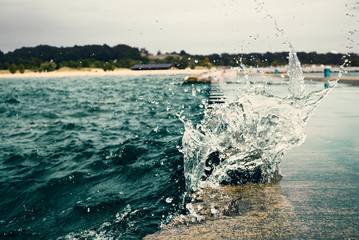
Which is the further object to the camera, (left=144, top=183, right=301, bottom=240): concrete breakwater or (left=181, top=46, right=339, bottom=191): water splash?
(left=181, top=46, right=339, bottom=191): water splash

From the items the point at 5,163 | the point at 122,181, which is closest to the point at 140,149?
the point at 122,181

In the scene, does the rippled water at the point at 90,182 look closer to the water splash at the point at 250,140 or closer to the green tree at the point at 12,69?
the water splash at the point at 250,140

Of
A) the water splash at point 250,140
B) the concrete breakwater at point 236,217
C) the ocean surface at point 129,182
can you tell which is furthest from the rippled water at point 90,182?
the water splash at point 250,140

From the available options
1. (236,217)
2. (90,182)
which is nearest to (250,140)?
(236,217)

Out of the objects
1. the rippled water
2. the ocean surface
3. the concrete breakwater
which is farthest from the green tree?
the concrete breakwater

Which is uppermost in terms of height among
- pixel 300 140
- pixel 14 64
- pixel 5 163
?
pixel 14 64

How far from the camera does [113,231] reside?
8.87ft

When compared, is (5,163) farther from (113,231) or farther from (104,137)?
(113,231)

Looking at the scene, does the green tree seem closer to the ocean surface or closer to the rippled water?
the rippled water

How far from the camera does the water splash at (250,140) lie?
130 inches

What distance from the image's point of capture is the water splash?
331 cm

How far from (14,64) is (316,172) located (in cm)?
12610

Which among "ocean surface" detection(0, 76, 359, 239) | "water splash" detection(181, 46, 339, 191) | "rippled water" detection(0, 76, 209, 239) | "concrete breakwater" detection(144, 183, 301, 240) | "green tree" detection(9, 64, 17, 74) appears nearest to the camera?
"concrete breakwater" detection(144, 183, 301, 240)

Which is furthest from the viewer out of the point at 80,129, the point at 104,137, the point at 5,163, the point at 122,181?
the point at 80,129
